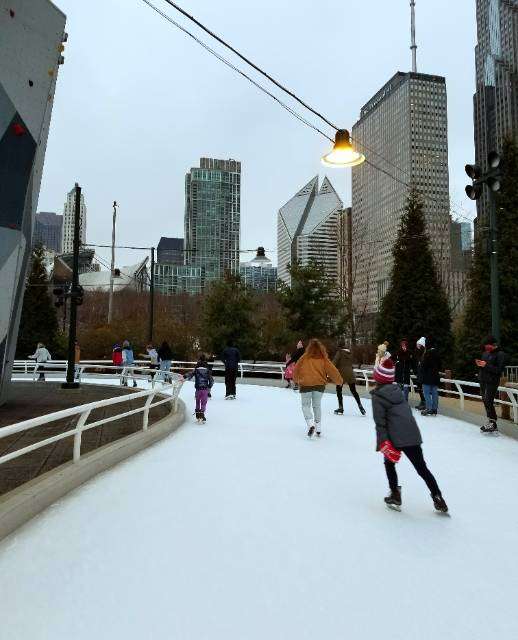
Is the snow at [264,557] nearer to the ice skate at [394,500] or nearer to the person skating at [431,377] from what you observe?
the ice skate at [394,500]

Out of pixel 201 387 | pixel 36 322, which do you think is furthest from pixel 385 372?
pixel 36 322

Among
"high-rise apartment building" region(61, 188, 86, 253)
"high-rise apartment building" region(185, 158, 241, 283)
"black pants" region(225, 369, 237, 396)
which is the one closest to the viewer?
"black pants" region(225, 369, 237, 396)

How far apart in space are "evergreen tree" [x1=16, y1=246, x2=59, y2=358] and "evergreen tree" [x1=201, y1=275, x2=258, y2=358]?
1206 cm

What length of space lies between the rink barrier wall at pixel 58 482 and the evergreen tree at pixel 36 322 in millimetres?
30976

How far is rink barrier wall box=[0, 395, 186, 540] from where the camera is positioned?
14.2 feet

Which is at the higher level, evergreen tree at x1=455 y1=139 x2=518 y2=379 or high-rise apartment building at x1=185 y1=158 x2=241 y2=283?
high-rise apartment building at x1=185 y1=158 x2=241 y2=283

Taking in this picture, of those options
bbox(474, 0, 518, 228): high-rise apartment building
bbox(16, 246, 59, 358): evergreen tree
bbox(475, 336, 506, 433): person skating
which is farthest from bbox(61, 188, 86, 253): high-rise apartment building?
bbox(474, 0, 518, 228): high-rise apartment building

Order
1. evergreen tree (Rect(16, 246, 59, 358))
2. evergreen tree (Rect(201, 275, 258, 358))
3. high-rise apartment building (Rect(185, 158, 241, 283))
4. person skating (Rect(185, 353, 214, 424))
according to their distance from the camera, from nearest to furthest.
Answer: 1. person skating (Rect(185, 353, 214, 424))
2. evergreen tree (Rect(201, 275, 258, 358))
3. evergreen tree (Rect(16, 246, 59, 358))
4. high-rise apartment building (Rect(185, 158, 241, 283))

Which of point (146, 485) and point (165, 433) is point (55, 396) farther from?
point (146, 485)

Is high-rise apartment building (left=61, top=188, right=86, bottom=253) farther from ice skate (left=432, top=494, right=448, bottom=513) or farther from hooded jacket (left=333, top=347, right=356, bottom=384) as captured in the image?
ice skate (left=432, top=494, right=448, bottom=513)

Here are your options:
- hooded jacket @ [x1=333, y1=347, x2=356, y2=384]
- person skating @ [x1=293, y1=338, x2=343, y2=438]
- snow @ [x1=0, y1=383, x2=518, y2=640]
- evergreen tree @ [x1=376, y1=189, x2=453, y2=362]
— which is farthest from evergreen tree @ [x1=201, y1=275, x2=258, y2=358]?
snow @ [x1=0, y1=383, x2=518, y2=640]

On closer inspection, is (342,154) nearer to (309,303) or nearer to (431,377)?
(431,377)

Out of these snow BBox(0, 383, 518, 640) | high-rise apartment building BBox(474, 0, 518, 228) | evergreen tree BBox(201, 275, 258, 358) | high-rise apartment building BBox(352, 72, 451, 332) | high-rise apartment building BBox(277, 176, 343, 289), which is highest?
high-rise apartment building BBox(474, 0, 518, 228)

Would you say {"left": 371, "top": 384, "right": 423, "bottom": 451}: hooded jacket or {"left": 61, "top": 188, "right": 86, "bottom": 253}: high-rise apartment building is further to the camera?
{"left": 61, "top": 188, "right": 86, "bottom": 253}: high-rise apartment building
